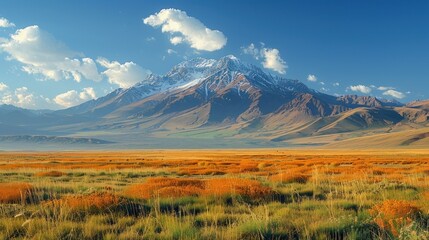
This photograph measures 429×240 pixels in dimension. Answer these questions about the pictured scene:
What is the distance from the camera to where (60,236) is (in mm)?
8398

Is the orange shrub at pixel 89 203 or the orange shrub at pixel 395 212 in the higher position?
the orange shrub at pixel 89 203

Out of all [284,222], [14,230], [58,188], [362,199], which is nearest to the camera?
[14,230]

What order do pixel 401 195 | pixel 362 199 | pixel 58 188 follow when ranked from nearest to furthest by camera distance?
1. pixel 362 199
2. pixel 401 195
3. pixel 58 188

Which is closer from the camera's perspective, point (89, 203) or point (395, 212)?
point (395, 212)

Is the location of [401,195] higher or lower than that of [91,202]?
lower

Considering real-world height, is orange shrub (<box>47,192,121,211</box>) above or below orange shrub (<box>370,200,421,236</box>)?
above

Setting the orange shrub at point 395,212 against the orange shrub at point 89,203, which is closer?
the orange shrub at point 395,212

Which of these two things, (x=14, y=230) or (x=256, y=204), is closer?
(x=14, y=230)

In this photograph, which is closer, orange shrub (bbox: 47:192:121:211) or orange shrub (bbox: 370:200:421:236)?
orange shrub (bbox: 370:200:421:236)

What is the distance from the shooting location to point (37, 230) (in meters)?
8.91

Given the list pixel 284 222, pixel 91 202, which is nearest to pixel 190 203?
pixel 91 202

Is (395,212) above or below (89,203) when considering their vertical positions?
below

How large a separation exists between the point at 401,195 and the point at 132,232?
1196 centimetres

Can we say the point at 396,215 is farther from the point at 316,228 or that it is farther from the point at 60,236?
the point at 60,236
